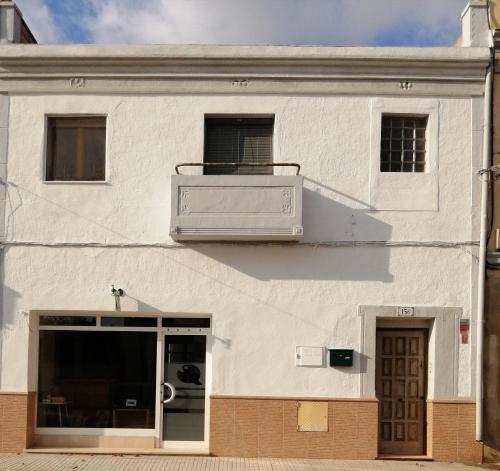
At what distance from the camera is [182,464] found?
31.7 ft

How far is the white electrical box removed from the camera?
396 inches

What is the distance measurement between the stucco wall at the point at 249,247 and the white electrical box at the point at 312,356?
0.13m

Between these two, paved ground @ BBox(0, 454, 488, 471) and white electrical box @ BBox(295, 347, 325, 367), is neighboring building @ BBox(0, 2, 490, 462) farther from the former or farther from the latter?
paved ground @ BBox(0, 454, 488, 471)

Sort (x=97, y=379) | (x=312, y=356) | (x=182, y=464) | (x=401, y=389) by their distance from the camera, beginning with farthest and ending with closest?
(x=97, y=379) → (x=401, y=389) → (x=312, y=356) → (x=182, y=464)

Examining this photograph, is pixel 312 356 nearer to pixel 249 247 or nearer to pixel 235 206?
pixel 249 247

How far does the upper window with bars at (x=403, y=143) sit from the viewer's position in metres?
10.5

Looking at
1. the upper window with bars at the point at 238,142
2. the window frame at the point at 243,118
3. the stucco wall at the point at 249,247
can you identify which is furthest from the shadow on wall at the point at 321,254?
the upper window with bars at the point at 238,142

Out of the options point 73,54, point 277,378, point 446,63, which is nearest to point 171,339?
point 277,378

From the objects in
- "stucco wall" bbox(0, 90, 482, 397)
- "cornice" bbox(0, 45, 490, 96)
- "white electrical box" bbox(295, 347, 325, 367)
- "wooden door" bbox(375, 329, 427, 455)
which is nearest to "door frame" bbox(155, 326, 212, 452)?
"stucco wall" bbox(0, 90, 482, 397)

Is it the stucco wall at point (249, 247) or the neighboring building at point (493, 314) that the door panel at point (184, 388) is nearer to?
the stucco wall at point (249, 247)

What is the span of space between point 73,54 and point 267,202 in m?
4.00

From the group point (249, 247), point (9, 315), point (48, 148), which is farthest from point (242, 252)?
point (9, 315)

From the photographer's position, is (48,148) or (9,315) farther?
(48,148)

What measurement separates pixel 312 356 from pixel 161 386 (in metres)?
2.52
